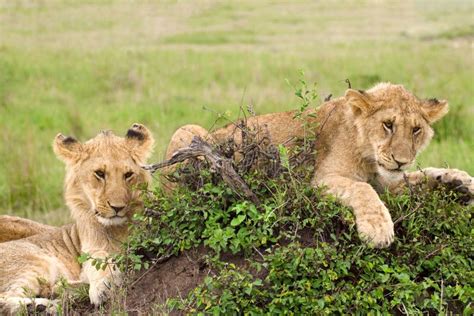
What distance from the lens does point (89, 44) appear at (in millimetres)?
21406

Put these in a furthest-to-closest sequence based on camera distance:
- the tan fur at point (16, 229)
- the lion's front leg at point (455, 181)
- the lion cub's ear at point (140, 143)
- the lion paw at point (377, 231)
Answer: the tan fur at point (16, 229) < the lion cub's ear at point (140, 143) < the lion's front leg at point (455, 181) < the lion paw at point (377, 231)

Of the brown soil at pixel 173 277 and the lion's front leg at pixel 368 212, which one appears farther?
the brown soil at pixel 173 277

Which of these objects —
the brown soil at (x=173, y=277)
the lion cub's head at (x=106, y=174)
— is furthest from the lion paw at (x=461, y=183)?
the lion cub's head at (x=106, y=174)

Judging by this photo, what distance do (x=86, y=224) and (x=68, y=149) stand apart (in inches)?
21.0

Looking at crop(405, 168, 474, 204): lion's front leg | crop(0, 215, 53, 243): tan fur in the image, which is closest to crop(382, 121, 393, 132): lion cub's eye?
crop(405, 168, 474, 204): lion's front leg

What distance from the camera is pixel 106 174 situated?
6.18 metres

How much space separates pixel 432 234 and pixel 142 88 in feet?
35.5

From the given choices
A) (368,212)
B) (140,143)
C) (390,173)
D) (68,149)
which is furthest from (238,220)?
(68,149)

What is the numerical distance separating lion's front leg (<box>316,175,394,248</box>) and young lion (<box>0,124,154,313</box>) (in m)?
1.34

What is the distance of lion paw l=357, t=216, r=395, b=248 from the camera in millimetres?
4906

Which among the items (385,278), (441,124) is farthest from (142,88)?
(385,278)

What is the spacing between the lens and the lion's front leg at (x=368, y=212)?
16.1 ft

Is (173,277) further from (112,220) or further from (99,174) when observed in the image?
(99,174)

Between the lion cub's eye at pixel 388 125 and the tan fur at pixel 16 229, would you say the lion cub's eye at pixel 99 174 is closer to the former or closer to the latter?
the tan fur at pixel 16 229
